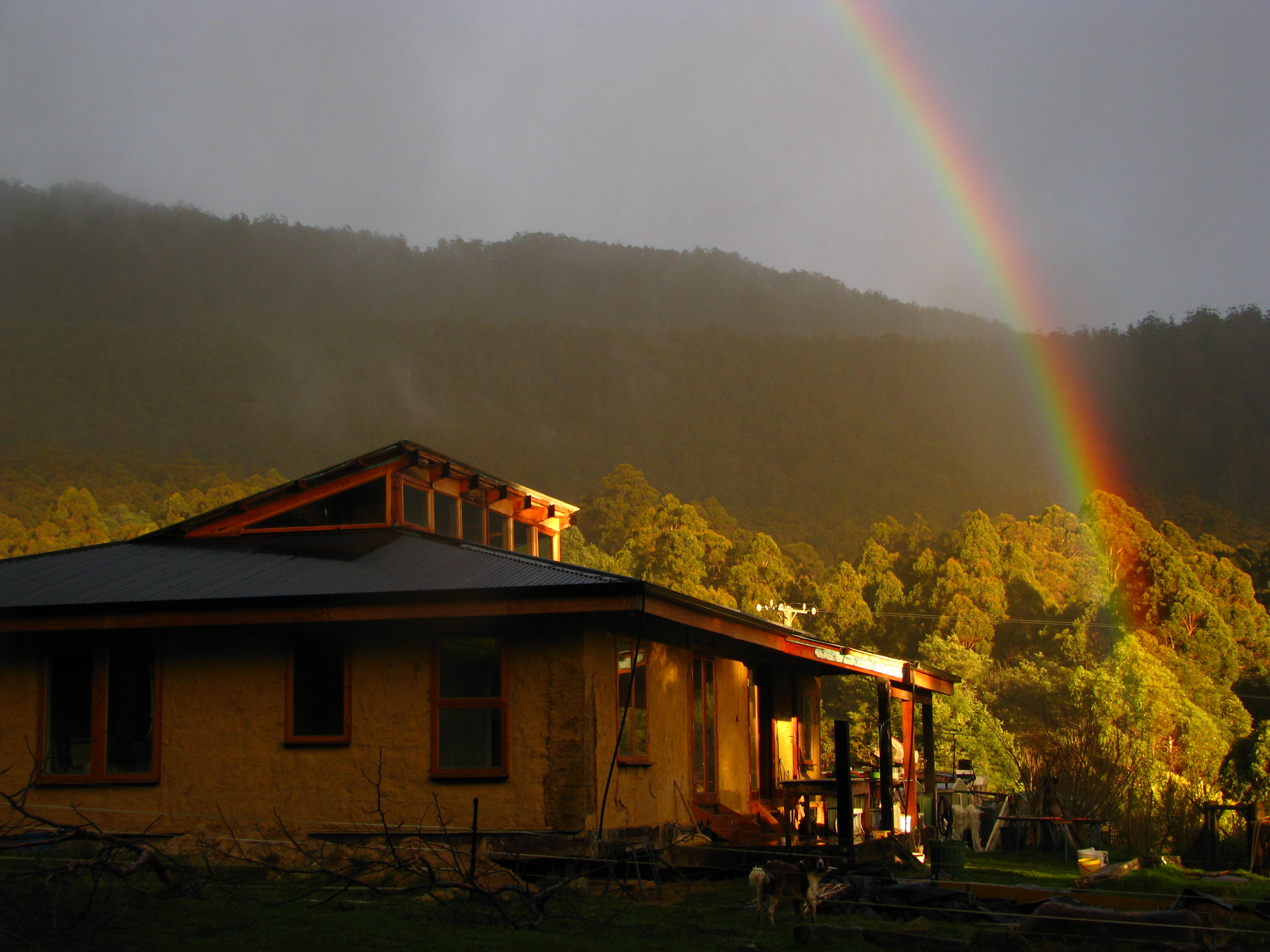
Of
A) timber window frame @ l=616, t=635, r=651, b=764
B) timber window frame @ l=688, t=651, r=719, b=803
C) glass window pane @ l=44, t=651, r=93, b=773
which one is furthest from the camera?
timber window frame @ l=688, t=651, r=719, b=803

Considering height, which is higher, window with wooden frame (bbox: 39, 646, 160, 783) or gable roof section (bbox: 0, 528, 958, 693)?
gable roof section (bbox: 0, 528, 958, 693)

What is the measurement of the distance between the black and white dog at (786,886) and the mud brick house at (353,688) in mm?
2021

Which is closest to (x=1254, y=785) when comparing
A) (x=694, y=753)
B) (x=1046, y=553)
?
(x=694, y=753)

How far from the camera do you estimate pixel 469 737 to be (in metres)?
12.7

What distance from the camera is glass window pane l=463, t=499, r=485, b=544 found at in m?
18.4

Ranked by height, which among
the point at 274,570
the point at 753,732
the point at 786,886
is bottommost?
the point at 786,886

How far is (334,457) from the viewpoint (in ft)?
383

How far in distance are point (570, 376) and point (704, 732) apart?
134m

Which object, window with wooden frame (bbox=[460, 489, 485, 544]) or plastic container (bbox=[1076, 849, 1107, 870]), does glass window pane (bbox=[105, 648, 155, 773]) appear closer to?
window with wooden frame (bbox=[460, 489, 485, 544])

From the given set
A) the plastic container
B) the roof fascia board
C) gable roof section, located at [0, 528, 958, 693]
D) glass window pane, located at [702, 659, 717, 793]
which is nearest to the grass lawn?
the roof fascia board

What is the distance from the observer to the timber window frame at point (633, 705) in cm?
1325

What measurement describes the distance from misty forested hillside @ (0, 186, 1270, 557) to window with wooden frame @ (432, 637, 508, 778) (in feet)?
258

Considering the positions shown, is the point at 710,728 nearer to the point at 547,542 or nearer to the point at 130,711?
the point at 547,542

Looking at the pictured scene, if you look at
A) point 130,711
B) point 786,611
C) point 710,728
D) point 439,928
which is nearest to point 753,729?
point 710,728
